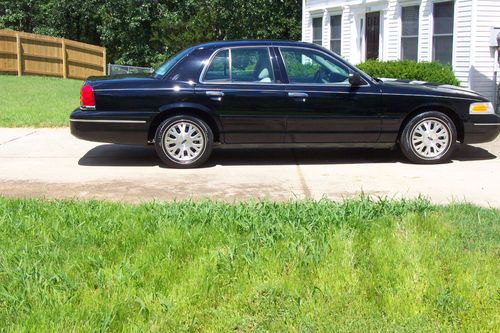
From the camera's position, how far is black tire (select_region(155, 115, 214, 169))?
8078mm

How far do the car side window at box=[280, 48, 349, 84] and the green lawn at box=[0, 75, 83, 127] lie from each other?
18.2 feet

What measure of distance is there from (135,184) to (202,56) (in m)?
2.01

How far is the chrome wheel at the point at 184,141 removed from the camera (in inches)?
319

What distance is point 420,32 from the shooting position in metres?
15.1

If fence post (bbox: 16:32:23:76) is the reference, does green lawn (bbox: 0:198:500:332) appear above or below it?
below

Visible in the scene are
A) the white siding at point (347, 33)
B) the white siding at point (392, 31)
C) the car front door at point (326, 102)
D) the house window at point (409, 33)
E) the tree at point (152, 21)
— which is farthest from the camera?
the tree at point (152, 21)

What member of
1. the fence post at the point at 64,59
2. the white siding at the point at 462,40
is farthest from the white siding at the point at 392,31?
the fence post at the point at 64,59

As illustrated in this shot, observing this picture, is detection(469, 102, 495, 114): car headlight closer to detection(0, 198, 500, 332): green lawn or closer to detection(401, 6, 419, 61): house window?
detection(0, 198, 500, 332): green lawn

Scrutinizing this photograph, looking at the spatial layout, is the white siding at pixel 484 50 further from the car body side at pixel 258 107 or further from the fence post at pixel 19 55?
the fence post at pixel 19 55

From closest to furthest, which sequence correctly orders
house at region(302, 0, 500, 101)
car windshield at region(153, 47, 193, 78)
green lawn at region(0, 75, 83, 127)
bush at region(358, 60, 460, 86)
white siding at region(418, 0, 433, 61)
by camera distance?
car windshield at region(153, 47, 193, 78)
green lawn at region(0, 75, 83, 127)
bush at region(358, 60, 460, 86)
house at region(302, 0, 500, 101)
white siding at region(418, 0, 433, 61)

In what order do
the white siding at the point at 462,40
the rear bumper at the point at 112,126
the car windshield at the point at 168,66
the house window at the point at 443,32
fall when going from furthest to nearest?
1. the house window at the point at 443,32
2. the white siding at the point at 462,40
3. the car windshield at the point at 168,66
4. the rear bumper at the point at 112,126

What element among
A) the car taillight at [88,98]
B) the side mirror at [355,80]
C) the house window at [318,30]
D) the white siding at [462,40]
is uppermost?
the house window at [318,30]

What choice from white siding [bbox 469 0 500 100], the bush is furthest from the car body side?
white siding [bbox 469 0 500 100]

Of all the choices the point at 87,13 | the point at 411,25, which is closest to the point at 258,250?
the point at 411,25
